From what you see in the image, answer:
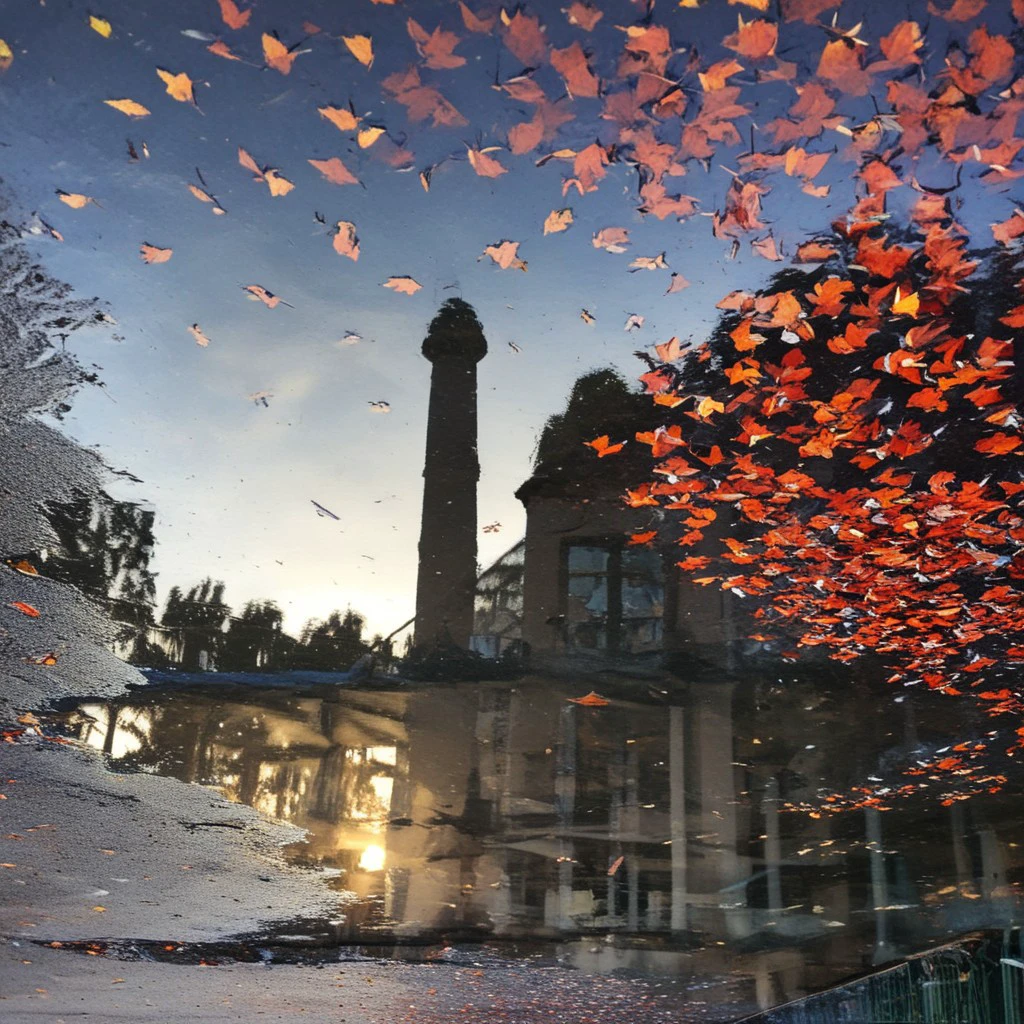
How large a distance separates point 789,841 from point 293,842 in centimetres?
538

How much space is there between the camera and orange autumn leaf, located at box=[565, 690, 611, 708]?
6098mm

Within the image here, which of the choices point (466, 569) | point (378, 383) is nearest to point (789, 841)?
point (466, 569)

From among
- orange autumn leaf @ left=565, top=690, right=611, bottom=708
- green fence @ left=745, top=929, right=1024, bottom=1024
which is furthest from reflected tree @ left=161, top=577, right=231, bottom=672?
green fence @ left=745, top=929, right=1024, bottom=1024

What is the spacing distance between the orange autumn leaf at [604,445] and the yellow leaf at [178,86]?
87.8 inches

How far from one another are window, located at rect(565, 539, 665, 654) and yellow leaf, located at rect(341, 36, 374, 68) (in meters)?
2.49

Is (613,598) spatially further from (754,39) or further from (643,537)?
(754,39)

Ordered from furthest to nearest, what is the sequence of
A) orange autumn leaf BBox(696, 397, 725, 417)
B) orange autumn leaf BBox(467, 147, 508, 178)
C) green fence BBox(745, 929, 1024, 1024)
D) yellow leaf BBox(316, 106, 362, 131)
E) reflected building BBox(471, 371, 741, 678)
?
1. green fence BBox(745, 929, 1024, 1024)
2. reflected building BBox(471, 371, 741, 678)
3. orange autumn leaf BBox(696, 397, 725, 417)
4. orange autumn leaf BBox(467, 147, 508, 178)
5. yellow leaf BBox(316, 106, 362, 131)

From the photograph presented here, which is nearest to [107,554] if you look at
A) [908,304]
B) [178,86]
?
[178,86]

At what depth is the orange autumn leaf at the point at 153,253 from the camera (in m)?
3.30

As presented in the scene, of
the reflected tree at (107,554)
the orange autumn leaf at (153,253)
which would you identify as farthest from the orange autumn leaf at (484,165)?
the reflected tree at (107,554)

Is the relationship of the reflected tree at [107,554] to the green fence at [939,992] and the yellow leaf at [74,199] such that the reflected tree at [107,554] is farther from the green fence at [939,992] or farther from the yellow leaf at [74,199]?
the green fence at [939,992]

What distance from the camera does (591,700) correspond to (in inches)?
243

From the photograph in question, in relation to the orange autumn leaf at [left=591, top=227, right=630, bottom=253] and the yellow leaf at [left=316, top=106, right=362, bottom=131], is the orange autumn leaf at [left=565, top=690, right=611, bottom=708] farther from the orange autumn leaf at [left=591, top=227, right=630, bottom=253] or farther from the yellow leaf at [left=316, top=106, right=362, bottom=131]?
the yellow leaf at [left=316, top=106, right=362, bottom=131]

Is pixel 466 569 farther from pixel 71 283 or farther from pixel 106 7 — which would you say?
pixel 106 7
